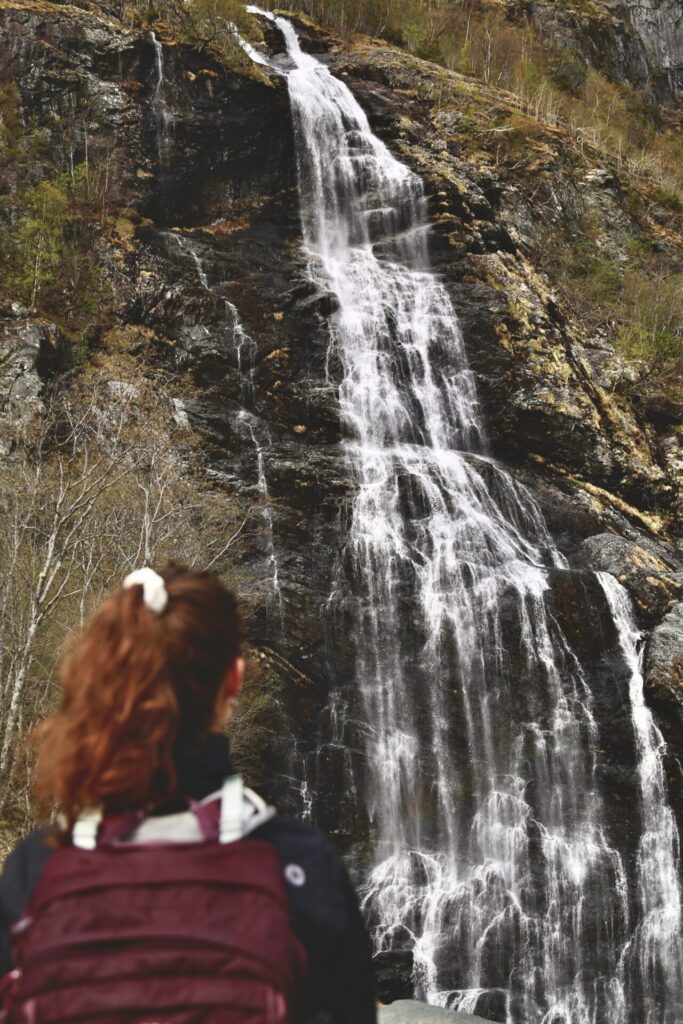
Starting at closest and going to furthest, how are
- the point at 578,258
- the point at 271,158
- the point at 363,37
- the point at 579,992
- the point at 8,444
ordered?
1. the point at 579,992
2. the point at 8,444
3. the point at 271,158
4. the point at 578,258
5. the point at 363,37

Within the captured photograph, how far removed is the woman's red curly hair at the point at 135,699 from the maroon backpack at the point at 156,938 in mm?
100

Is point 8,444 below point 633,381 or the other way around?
below

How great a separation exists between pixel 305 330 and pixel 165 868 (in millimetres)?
21520

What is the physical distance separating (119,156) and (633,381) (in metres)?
16.2

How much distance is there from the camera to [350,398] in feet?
69.5

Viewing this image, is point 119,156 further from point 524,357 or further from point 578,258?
point 578,258

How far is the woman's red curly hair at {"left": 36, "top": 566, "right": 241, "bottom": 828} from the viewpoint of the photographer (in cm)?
161

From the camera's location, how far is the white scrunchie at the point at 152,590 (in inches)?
66.6

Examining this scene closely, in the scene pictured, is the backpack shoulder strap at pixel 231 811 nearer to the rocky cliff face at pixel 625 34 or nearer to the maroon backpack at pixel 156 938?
the maroon backpack at pixel 156 938

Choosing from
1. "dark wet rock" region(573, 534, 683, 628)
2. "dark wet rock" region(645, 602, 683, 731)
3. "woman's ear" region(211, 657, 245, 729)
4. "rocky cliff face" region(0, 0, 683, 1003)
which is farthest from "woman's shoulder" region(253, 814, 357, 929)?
"dark wet rock" region(573, 534, 683, 628)

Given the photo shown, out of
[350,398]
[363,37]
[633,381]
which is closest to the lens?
[350,398]

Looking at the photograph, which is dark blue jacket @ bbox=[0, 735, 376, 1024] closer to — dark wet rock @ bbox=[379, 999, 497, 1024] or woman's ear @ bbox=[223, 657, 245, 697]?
woman's ear @ bbox=[223, 657, 245, 697]

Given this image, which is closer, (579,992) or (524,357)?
(579,992)

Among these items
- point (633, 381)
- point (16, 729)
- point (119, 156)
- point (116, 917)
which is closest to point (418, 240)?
point (633, 381)
